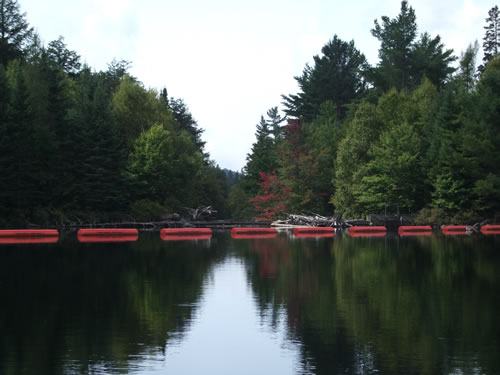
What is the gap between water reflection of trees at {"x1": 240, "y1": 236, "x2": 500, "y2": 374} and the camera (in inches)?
615

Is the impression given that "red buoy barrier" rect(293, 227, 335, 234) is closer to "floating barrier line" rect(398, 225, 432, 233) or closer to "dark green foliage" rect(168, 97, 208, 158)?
"floating barrier line" rect(398, 225, 432, 233)

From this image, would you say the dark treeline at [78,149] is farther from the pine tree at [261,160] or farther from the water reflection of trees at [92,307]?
the water reflection of trees at [92,307]

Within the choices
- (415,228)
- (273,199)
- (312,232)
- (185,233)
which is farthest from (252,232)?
(273,199)

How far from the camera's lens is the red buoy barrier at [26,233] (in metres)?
57.9

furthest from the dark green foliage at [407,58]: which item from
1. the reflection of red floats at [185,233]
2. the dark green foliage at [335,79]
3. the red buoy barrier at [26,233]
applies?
the red buoy barrier at [26,233]

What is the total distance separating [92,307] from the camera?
73.9 feet

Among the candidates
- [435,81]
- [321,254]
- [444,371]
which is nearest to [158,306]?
[444,371]

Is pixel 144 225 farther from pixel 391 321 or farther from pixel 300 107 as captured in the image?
pixel 391 321

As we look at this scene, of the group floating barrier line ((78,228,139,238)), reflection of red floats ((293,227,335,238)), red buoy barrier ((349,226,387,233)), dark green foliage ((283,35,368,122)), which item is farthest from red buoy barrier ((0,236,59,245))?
dark green foliage ((283,35,368,122))

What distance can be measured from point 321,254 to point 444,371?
2753cm

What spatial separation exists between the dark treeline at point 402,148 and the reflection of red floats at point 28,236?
108 ft

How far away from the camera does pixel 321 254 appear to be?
4200 cm

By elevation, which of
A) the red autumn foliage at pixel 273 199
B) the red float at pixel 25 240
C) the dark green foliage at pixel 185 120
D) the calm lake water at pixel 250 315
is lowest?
the calm lake water at pixel 250 315

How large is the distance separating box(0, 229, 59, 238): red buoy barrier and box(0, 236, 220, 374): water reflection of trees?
56.3 ft
